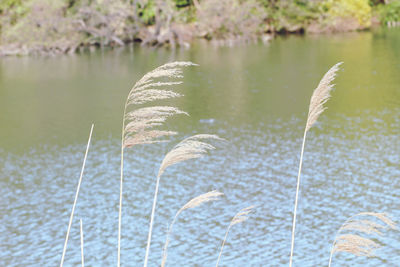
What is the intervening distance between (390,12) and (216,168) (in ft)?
119

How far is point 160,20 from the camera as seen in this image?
44344 millimetres

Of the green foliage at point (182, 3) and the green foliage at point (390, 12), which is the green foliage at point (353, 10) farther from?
the green foliage at point (182, 3)

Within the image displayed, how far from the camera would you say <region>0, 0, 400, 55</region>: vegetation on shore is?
42.1 m

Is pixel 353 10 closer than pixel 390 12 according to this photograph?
Yes

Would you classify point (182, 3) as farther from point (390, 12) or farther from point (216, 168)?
point (216, 168)

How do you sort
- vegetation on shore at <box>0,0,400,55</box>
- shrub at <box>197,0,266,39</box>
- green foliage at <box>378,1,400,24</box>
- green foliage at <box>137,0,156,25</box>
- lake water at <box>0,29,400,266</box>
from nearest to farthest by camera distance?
lake water at <box>0,29,400,266</box>
vegetation on shore at <box>0,0,400,55</box>
shrub at <box>197,0,266,39</box>
green foliage at <box>137,0,156,25</box>
green foliage at <box>378,1,400,24</box>

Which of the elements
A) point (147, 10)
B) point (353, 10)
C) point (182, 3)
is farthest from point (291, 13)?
point (147, 10)

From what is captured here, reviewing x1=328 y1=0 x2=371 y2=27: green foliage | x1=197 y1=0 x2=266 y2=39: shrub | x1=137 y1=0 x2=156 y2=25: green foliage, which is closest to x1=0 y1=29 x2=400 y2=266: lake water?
x1=197 y1=0 x2=266 y2=39: shrub

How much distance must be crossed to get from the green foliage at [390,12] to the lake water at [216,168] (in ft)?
59.7

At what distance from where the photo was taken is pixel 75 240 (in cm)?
1337

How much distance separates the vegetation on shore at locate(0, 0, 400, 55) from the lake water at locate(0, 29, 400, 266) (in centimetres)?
1059

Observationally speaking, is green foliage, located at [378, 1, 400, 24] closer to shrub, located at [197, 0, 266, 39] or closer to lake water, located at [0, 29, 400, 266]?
shrub, located at [197, 0, 266, 39]

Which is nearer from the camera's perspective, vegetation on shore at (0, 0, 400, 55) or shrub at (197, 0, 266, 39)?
vegetation on shore at (0, 0, 400, 55)

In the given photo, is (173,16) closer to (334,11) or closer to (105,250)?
(334,11)
